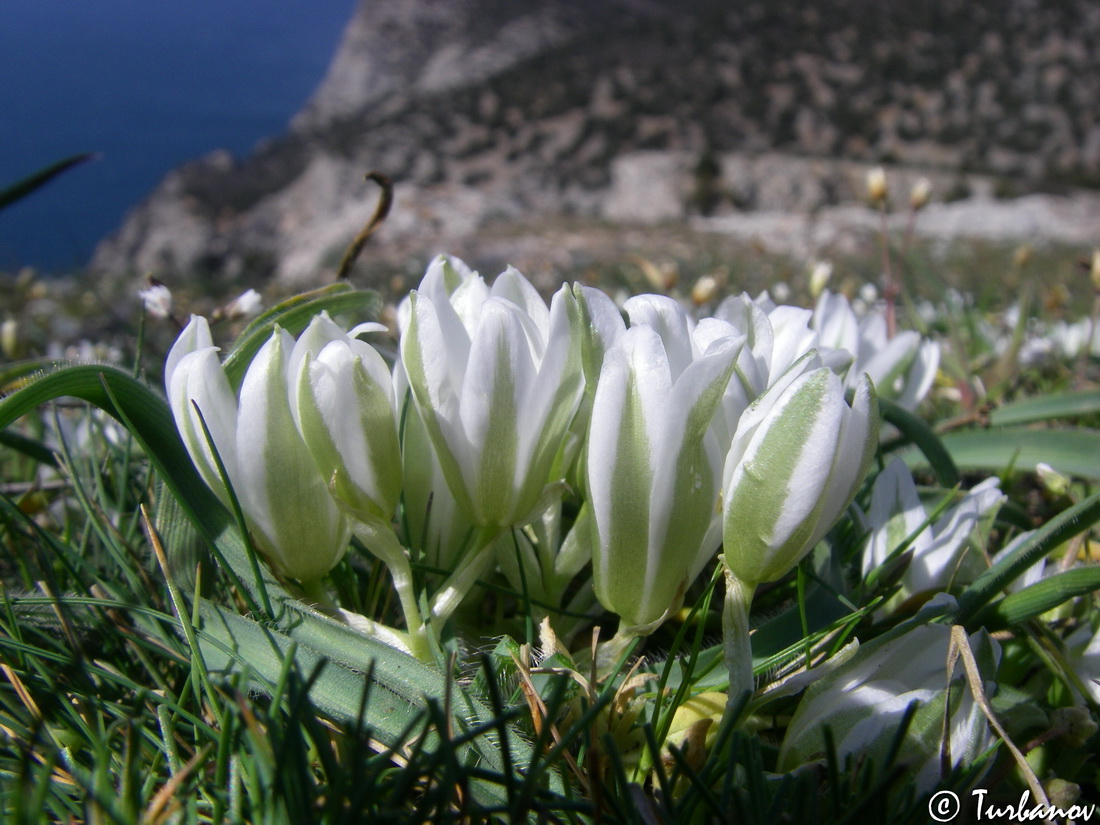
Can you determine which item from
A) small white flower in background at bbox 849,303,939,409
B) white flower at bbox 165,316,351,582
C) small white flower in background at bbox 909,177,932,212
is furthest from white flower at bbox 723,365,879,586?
small white flower in background at bbox 909,177,932,212

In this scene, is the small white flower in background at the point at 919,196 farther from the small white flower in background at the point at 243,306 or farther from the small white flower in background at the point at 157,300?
the small white flower in background at the point at 157,300

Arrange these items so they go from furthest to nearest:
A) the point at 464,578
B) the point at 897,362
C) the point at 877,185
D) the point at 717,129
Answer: the point at 717,129
the point at 877,185
the point at 897,362
the point at 464,578

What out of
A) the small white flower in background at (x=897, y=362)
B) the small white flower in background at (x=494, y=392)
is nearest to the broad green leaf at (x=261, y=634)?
the small white flower in background at (x=494, y=392)

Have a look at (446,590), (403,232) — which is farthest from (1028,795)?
(403,232)

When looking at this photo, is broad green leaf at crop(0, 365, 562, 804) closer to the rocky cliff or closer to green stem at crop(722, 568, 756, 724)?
green stem at crop(722, 568, 756, 724)

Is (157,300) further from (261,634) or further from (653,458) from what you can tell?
(653,458)

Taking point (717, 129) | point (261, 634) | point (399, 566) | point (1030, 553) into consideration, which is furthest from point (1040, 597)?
point (717, 129)
